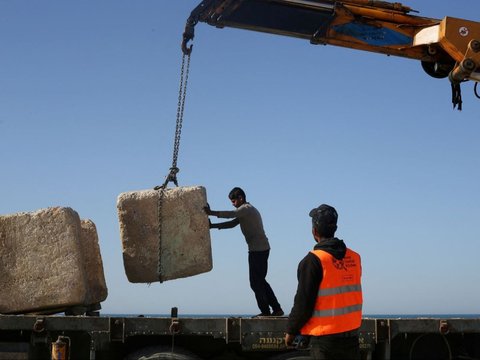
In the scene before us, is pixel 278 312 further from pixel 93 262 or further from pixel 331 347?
pixel 331 347

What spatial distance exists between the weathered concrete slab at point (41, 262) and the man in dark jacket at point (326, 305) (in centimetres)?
355

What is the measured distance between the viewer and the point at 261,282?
8.76 meters

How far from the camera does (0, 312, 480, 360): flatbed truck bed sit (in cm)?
753

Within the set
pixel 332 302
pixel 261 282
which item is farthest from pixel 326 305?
pixel 261 282

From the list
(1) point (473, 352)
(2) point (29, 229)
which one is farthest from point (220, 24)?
(1) point (473, 352)

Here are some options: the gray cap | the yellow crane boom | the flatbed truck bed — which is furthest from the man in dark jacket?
the yellow crane boom

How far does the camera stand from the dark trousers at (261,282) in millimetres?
8700

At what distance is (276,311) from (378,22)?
3950 mm

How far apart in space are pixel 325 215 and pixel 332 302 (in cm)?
65

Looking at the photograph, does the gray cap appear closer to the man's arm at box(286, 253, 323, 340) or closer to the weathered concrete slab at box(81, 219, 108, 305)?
the man's arm at box(286, 253, 323, 340)

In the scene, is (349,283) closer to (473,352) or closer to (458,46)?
(473,352)

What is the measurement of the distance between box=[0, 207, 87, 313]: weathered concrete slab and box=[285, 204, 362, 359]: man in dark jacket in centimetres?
355

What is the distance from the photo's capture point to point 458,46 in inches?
357

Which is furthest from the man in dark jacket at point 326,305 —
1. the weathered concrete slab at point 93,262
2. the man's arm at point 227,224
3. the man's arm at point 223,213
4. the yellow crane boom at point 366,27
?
the yellow crane boom at point 366,27
